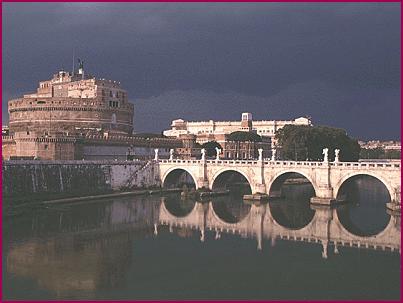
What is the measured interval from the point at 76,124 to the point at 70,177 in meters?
24.4

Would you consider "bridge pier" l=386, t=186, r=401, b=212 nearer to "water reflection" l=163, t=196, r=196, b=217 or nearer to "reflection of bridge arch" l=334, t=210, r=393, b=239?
"reflection of bridge arch" l=334, t=210, r=393, b=239

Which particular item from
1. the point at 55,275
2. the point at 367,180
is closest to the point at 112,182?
the point at 55,275

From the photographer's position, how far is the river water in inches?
837

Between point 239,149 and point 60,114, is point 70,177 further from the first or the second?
point 239,149

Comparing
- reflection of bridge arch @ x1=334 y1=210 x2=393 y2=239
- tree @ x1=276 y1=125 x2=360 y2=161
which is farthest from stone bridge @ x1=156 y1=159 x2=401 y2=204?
tree @ x1=276 y1=125 x2=360 y2=161

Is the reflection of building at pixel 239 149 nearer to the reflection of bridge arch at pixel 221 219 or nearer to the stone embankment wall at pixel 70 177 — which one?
the stone embankment wall at pixel 70 177

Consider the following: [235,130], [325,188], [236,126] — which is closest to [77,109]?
[325,188]

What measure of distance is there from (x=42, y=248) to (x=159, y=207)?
57.6 feet

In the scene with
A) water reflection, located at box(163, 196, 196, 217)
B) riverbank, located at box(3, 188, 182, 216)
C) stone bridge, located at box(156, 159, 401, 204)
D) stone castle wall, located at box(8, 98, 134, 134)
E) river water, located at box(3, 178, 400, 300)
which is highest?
stone castle wall, located at box(8, 98, 134, 134)

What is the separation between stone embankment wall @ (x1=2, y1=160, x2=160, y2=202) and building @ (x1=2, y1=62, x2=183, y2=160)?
653 cm

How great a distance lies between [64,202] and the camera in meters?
42.9

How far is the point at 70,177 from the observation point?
47500mm

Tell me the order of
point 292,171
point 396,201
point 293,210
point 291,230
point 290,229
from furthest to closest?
point 292,171, point 293,210, point 396,201, point 290,229, point 291,230

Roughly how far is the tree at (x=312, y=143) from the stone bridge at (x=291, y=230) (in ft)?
66.3
